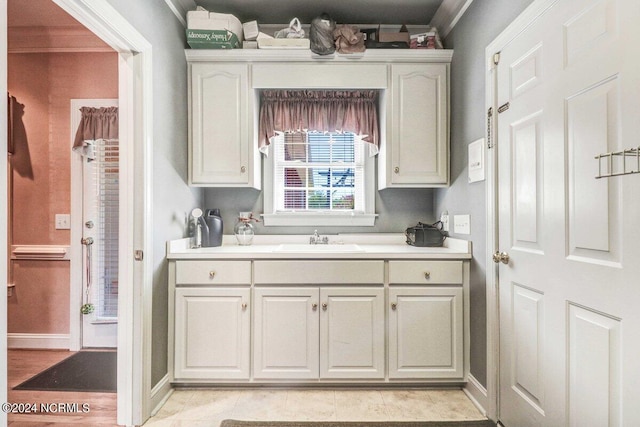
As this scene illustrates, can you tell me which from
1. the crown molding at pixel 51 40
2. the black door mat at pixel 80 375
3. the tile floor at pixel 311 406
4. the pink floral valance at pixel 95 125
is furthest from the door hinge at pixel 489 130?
the crown molding at pixel 51 40

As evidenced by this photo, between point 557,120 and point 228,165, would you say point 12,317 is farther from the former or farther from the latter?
point 557,120

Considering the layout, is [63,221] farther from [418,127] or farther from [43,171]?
[418,127]

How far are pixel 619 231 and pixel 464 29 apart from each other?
1.74 m

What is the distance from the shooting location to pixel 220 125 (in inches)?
97.5

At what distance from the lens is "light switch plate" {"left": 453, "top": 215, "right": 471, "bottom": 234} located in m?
2.19

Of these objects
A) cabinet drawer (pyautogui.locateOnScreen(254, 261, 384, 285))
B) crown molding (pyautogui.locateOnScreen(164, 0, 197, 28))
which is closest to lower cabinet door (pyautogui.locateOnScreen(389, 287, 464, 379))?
cabinet drawer (pyautogui.locateOnScreen(254, 261, 384, 285))

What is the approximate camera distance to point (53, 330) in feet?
9.61

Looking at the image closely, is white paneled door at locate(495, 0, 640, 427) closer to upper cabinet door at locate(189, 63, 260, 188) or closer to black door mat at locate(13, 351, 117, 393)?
upper cabinet door at locate(189, 63, 260, 188)

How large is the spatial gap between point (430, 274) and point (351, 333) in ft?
2.10

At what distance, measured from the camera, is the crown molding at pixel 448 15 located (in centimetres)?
225

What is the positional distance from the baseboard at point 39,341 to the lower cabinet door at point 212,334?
4.97 feet

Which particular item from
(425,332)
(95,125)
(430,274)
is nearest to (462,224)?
(430,274)

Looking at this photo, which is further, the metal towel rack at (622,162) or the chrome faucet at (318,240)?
the chrome faucet at (318,240)

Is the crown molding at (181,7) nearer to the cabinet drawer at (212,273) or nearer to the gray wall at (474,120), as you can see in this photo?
the cabinet drawer at (212,273)
